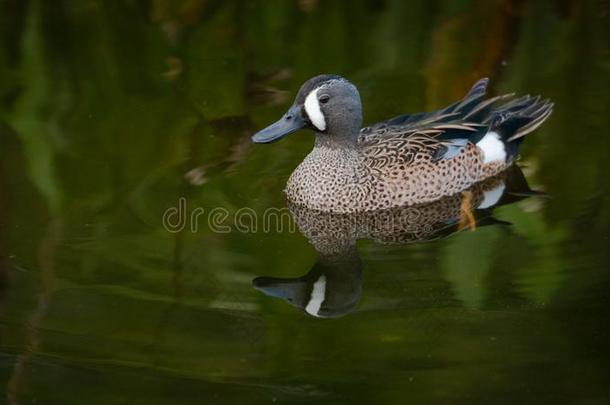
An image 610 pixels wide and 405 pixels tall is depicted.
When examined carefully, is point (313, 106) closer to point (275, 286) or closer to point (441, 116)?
point (441, 116)

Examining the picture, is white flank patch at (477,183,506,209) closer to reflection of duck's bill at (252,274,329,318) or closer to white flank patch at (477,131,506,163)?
white flank patch at (477,131,506,163)

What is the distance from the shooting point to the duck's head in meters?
8.02

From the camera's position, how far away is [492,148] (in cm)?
879

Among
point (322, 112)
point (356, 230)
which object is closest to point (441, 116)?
point (322, 112)

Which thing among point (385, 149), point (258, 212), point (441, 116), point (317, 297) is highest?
point (441, 116)

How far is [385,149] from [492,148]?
84 cm

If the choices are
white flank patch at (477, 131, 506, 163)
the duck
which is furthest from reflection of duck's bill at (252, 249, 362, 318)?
white flank patch at (477, 131, 506, 163)

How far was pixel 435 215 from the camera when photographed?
320 inches

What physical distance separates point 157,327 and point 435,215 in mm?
2342

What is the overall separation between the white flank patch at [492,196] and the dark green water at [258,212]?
0.84ft

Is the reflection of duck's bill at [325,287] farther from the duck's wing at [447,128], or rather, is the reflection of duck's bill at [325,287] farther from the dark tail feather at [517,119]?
the dark tail feather at [517,119]

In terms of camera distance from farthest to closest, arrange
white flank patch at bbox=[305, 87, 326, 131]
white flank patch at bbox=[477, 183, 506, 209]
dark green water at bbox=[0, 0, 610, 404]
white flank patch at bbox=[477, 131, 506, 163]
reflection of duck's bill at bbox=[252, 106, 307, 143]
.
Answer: white flank patch at bbox=[477, 131, 506, 163], white flank patch at bbox=[477, 183, 506, 209], white flank patch at bbox=[305, 87, 326, 131], reflection of duck's bill at bbox=[252, 106, 307, 143], dark green water at bbox=[0, 0, 610, 404]

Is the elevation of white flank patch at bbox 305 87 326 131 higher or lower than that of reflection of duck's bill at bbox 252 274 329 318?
higher

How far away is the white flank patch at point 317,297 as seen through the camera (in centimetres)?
680
